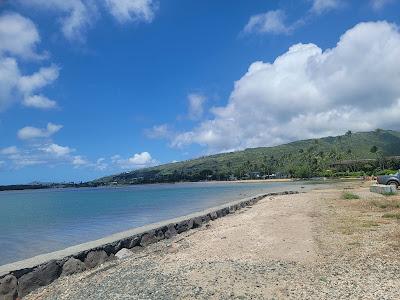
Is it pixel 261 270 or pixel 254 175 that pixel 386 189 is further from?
pixel 254 175

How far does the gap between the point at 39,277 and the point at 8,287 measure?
858 mm

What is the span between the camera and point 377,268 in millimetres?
8156

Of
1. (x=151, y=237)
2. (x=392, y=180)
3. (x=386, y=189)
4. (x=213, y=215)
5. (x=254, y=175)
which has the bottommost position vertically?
(x=151, y=237)

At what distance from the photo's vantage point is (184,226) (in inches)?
711

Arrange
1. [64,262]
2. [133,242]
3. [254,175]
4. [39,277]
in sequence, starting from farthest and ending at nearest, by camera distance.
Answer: [254,175] < [133,242] < [64,262] < [39,277]

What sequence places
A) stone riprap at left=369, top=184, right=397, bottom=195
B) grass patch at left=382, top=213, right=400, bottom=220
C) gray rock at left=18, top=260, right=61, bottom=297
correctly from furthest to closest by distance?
stone riprap at left=369, top=184, right=397, bottom=195, grass patch at left=382, top=213, right=400, bottom=220, gray rock at left=18, top=260, right=61, bottom=297

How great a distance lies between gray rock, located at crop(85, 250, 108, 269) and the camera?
35.5 ft

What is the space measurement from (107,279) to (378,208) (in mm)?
14538

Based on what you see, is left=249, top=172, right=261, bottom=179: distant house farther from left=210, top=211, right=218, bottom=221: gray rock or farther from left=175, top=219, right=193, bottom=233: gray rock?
left=175, top=219, right=193, bottom=233: gray rock

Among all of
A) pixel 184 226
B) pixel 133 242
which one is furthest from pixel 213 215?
pixel 133 242

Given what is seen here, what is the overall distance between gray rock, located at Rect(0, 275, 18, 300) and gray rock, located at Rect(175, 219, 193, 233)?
947cm

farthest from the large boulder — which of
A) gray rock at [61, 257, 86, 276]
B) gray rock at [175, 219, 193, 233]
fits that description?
gray rock at [61, 257, 86, 276]

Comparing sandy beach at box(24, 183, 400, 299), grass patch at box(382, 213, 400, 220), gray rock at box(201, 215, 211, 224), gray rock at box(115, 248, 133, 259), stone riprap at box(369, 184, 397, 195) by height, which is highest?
stone riprap at box(369, 184, 397, 195)

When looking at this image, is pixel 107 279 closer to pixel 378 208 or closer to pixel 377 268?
pixel 377 268
